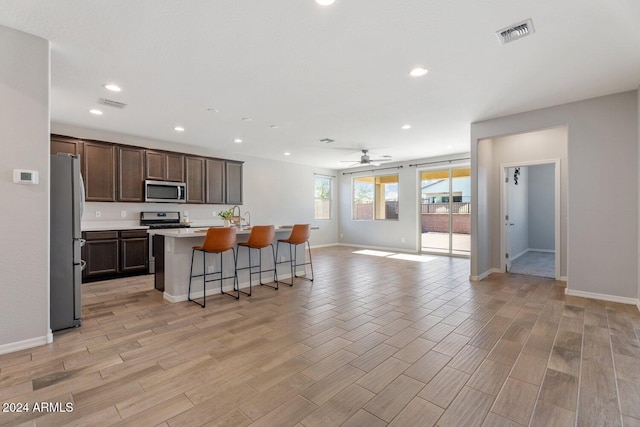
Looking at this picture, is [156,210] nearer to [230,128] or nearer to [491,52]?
[230,128]

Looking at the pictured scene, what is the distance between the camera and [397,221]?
28.9 feet

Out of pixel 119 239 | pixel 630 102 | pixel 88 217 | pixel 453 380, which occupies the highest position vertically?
pixel 630 102

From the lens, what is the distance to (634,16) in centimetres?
228

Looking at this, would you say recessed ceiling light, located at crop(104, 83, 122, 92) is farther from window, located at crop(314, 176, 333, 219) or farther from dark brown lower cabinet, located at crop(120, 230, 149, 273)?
window, located at crop(314, 176, 333, 219)

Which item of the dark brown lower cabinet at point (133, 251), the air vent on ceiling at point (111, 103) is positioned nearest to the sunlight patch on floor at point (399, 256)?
the dark brown lower cabinet at point (133, 251)

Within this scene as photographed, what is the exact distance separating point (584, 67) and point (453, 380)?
3.46m

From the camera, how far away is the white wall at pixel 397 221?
835 centimetres

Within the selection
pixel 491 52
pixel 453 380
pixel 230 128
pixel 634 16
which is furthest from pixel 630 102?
pixel 230 128

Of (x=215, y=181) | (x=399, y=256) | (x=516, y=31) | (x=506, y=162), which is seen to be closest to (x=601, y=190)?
(x=506, y=162)

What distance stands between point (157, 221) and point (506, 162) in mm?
7088

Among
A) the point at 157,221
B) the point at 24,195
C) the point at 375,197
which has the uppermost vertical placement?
the point at 375,197

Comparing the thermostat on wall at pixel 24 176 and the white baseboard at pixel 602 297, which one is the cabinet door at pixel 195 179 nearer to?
the thermostat on wall at pixel 24 176

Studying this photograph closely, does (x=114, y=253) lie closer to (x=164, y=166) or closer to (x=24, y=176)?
(x=164, y=166)

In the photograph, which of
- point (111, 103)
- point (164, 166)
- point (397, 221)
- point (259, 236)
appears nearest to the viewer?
point (111, 103)
